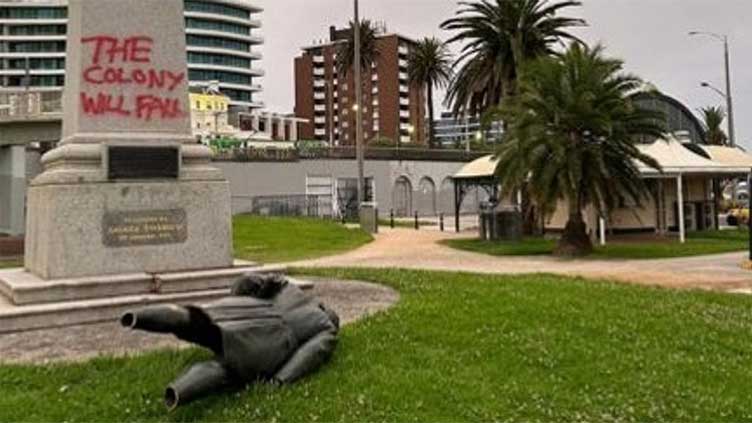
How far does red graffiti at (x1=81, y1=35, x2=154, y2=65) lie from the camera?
10594mm

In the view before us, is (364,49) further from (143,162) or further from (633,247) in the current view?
(143,162)

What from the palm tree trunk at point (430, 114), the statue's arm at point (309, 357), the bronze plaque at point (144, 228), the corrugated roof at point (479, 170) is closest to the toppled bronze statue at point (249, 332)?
the statue's arm at point (309, 357)

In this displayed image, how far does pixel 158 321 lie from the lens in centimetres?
550

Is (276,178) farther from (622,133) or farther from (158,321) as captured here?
(158,321)

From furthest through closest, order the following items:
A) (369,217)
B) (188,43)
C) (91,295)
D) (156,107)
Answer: (188,43) → (369,217) → (156,107) → (91,295)

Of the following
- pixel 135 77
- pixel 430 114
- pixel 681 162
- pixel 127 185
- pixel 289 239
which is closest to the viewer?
pixel 127 185

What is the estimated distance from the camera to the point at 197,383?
564cm

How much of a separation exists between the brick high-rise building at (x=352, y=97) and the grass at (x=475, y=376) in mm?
127586

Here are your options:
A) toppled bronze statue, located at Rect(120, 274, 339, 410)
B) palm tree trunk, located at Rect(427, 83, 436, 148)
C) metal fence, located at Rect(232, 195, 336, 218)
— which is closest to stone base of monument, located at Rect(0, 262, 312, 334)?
toppled bronze statue, located at Rect(120, 274, 339, 410)

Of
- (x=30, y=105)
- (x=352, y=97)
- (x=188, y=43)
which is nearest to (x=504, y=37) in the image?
(x=30, y=105)

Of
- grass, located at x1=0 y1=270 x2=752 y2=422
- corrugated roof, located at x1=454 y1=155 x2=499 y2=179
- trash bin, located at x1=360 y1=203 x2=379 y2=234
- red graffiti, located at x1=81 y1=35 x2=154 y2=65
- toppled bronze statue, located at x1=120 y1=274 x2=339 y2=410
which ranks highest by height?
corrugated roof, located at x1=454 y1=155 x2=499 y2=179

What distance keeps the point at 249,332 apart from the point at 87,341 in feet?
9.36

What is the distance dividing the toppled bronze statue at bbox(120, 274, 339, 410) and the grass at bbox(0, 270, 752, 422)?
17 cm

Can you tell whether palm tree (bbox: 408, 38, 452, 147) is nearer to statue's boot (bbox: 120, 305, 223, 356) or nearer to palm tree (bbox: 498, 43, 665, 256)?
palm tree (bbox: 498, 43, 665, 256)
